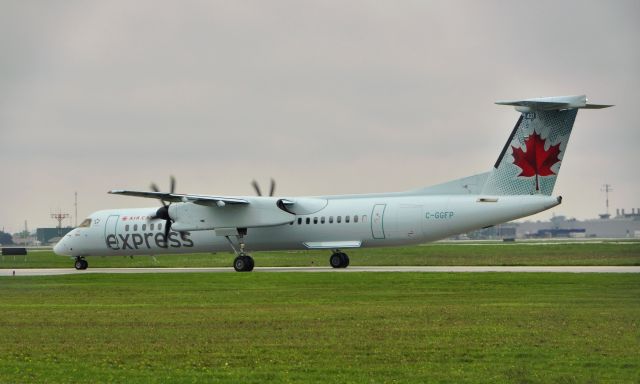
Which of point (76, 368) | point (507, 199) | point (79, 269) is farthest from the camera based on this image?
point (79, 269)

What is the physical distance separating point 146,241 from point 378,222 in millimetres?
13589

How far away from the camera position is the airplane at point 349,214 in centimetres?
3944

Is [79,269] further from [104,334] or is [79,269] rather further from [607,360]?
[607,360]

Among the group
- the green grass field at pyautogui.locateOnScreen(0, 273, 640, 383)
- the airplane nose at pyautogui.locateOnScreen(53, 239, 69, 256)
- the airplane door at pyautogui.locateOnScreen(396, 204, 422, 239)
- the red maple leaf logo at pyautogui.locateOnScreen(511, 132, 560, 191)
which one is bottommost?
the green grass field at pyautogui.locateOnScreen(0, 273, 640, 383)

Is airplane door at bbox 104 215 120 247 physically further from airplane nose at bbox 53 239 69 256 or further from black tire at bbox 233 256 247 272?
black tire at bbox 233 256 247 272

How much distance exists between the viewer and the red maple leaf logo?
129 feet

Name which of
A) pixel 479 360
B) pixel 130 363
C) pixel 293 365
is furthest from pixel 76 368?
pixel 479 360

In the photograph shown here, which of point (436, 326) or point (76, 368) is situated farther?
point (436, 326)

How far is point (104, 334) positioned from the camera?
63.5 feet

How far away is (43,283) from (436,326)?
22.0 m

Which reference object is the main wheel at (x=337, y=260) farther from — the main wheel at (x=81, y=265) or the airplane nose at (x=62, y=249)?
the airplane nose at (x=62, y=249)

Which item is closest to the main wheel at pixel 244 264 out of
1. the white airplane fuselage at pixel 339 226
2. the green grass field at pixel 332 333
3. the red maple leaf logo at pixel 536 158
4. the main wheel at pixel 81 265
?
the white airplane fuselage at pixel 339 226

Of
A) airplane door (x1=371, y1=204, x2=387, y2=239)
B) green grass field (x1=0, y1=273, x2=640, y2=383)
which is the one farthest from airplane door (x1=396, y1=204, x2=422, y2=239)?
green grass field (x1=0, y1=273, x2=640, y2=383)

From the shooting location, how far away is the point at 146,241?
1977 inches
